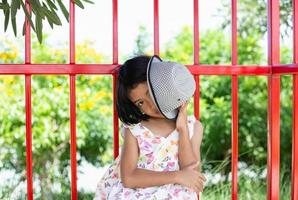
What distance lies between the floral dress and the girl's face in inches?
2.9

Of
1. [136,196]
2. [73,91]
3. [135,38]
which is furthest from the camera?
[135,38]

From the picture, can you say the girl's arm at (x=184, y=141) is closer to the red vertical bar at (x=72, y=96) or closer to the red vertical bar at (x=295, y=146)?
the red vertical bar at (x=72, y=96)

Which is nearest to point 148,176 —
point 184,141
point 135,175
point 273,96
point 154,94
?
point 135,175

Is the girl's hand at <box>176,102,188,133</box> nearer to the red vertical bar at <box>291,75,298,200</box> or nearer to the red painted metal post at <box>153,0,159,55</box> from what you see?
the red painted metal post at <box>153,0,159,55</box>

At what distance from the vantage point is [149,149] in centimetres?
256

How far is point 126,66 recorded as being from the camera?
8.47 ft

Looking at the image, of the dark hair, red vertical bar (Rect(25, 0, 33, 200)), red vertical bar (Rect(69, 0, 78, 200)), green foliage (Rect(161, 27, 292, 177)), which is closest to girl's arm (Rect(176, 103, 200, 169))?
the dark hair

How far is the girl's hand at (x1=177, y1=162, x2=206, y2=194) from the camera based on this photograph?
2492 millimetres

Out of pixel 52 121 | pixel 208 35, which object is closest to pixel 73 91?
pixel 52 121

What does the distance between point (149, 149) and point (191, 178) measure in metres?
0.18

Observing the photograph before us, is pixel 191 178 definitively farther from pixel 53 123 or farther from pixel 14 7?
pixel 53 123

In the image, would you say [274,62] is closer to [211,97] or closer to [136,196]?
[136,196]

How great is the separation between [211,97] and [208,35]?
51 cm

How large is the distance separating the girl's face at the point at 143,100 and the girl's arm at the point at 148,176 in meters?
0.15
